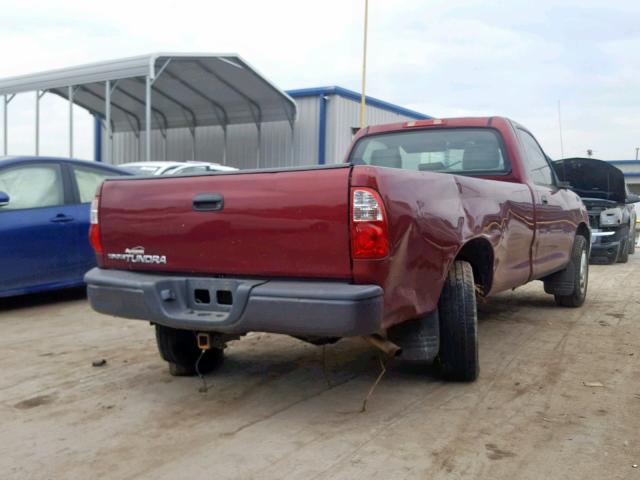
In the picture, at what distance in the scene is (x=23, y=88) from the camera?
66.6ft

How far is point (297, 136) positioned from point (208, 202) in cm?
1803

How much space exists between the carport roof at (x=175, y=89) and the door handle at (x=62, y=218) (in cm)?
965

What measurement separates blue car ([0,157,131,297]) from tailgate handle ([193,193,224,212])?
3.40 meters

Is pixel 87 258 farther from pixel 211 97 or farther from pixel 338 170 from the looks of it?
pixel 211 97

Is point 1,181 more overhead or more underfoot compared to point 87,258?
more overhead

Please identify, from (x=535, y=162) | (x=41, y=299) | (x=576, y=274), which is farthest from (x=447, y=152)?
(x=41, y=299)

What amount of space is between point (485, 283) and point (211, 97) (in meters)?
16.9

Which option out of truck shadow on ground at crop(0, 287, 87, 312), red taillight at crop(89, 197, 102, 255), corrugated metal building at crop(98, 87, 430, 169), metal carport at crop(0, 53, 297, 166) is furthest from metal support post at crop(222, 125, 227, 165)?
red taillight at crop(89, 197, 102, 255)

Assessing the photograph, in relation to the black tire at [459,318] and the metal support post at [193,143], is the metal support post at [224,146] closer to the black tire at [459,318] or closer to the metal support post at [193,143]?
A: the metal support post at [193,143]

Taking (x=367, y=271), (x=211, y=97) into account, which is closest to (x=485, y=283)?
(x=367, y=271)

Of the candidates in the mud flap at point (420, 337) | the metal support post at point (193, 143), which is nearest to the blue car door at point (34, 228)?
the mud flap at point (420, 337)

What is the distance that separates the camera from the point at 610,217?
12430 mm

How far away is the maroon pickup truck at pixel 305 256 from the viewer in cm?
329

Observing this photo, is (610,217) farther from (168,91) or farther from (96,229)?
(168,91)
